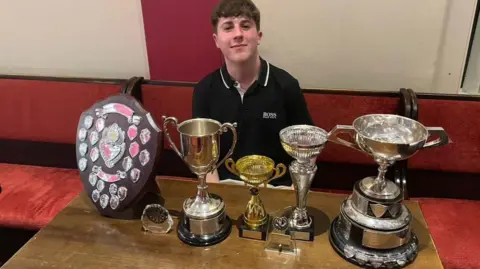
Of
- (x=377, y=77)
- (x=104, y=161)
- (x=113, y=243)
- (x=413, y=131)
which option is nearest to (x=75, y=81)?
(x=104, y=161)

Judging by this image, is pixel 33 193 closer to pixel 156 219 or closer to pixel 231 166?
pixel 156 219

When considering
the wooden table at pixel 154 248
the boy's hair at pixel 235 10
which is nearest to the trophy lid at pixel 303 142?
the wooden table at pixel 154 248

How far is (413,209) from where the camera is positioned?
5.04ft

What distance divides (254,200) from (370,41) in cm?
120

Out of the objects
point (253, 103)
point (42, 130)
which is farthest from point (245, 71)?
point (42, 130)

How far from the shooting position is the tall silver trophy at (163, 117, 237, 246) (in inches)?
52.1

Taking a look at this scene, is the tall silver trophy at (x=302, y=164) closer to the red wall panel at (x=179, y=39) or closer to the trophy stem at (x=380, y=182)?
the trophy stem at (x=380, y=182)

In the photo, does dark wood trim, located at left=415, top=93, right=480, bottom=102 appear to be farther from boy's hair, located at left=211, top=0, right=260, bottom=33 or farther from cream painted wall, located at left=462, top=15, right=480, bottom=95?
boy's hair, located at left=211, top=0, right=260, bottom=33

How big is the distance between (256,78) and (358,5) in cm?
71

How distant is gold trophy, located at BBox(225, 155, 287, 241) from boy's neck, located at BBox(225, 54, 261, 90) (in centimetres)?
46

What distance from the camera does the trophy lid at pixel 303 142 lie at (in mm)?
1279

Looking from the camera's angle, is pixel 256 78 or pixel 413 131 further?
pixel 256 78

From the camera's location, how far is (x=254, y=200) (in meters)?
1.39

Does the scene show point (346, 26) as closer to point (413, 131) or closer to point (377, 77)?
point (377, 77)
